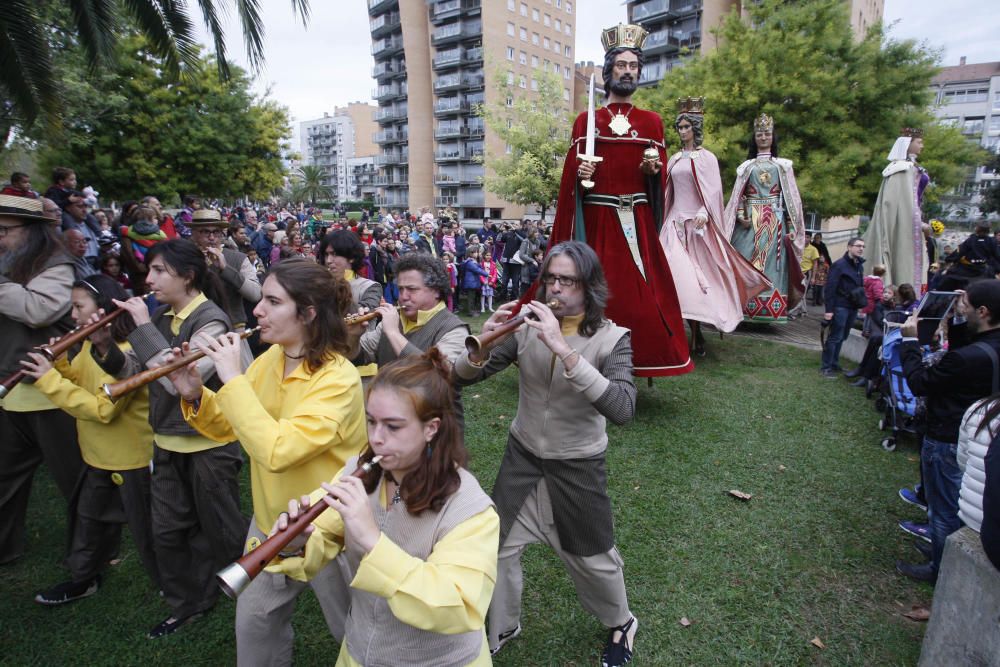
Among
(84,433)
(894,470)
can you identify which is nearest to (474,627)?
(84,433)

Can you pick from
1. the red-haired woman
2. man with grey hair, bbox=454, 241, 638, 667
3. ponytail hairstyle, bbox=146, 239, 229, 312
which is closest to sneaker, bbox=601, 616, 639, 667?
man with grey hair, bbox=454, 241, 638, 667

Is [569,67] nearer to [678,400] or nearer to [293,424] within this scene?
[678,400]

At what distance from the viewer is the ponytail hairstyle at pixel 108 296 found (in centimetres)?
319

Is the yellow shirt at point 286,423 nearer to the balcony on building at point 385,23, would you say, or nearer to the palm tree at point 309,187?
the balcony on building at point 385,23

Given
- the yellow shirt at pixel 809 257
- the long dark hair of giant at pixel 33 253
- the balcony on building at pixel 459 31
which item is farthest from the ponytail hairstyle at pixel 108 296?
the balcony on building at pixel 459 31

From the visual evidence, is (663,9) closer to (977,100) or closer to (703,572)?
(977,100)

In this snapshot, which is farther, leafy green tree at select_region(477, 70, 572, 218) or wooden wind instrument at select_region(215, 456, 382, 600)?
leafy green tree at select_region(477, 70, 572, 218)

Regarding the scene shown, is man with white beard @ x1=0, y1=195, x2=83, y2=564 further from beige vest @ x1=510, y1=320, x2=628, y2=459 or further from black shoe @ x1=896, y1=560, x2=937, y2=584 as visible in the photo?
black shoe @ x1=896, y1=560, x2=937, y2=584

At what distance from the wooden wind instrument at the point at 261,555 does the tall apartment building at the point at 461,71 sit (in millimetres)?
49051

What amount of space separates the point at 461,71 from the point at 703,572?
55998 millimetres

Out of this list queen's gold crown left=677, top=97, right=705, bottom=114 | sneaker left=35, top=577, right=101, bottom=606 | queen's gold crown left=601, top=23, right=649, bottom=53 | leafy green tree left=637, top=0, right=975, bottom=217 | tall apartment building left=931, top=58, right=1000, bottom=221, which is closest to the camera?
sneaker left=35, top=577, right=101, bottom=606

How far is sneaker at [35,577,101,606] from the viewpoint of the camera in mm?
3268

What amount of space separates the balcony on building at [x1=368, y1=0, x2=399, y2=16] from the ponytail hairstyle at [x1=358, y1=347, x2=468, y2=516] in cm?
6701

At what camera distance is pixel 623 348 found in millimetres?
2740
